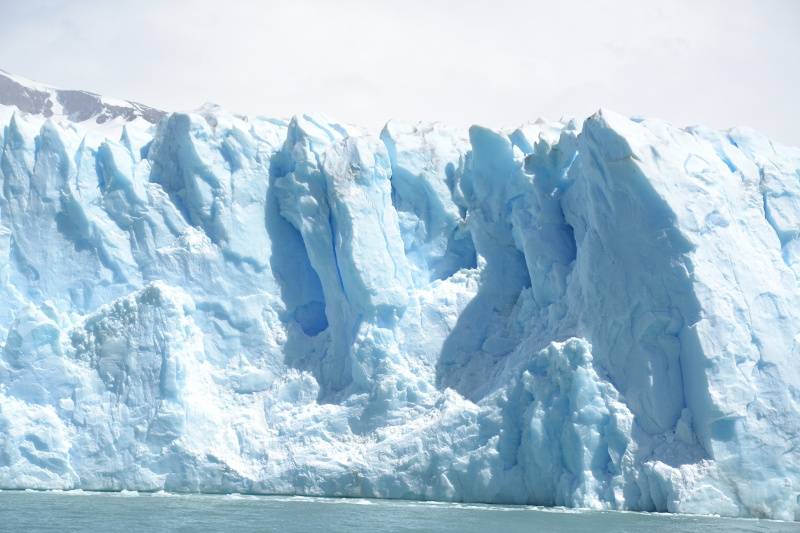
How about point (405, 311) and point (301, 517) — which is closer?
point (301, 517)

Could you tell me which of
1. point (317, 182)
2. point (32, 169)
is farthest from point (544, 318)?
point (32, 169)

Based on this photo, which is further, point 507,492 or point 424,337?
point 424,337

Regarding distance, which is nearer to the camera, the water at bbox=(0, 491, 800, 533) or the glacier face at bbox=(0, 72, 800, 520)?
the water at bbox=(0, 491, 800, 533)

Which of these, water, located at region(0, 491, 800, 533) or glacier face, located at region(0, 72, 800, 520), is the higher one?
glacier face, located at region(0, 72, 800, 520)

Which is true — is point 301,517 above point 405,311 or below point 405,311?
below

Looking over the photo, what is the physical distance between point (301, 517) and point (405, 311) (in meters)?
5.76

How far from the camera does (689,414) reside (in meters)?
19.3

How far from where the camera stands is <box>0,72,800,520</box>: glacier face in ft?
63.8

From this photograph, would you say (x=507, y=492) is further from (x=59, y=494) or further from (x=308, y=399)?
(x=59, y=494)

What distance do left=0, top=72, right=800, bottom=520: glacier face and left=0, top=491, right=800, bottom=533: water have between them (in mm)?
783

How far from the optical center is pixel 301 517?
17.8 metres

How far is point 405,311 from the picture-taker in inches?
892

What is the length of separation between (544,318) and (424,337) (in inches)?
91.4

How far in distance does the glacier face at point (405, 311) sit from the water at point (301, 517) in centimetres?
78
